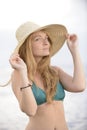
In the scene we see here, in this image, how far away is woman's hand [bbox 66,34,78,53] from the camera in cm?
156

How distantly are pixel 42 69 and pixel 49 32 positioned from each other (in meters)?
0.19

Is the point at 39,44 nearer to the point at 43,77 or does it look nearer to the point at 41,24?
the point at 43,77

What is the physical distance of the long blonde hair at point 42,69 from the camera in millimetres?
1481

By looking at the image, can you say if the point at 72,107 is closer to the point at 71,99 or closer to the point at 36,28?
the point at 71,99

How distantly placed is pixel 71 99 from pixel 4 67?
48 cm

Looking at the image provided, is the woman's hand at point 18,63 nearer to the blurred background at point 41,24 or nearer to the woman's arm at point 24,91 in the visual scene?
the woman's arm at point 24,91

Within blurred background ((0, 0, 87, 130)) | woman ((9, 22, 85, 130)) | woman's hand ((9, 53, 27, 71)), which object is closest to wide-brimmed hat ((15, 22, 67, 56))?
woman ((9, 22, 85, 130))

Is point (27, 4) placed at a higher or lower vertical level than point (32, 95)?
higher

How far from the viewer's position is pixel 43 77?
1.55m

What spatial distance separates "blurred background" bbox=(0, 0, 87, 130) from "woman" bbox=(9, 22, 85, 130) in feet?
1.13

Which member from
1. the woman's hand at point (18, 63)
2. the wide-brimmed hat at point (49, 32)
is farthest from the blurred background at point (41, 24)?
the woman's hand at point (18, 63)

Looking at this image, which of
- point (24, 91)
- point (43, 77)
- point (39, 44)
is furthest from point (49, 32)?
point (24, 91)

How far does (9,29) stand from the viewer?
188 cm

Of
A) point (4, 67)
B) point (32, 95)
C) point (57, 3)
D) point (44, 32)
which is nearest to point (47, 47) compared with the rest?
point (44, 32)
